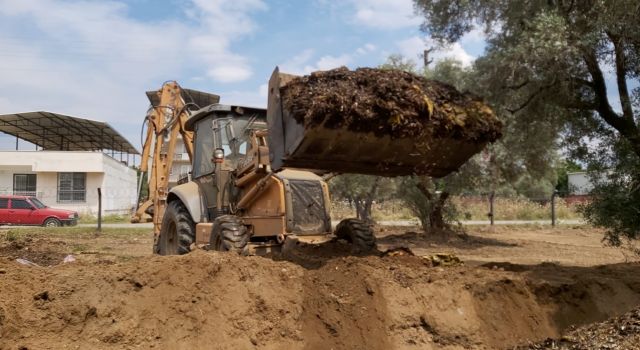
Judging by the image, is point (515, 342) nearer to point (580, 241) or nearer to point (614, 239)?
point (614, 239)

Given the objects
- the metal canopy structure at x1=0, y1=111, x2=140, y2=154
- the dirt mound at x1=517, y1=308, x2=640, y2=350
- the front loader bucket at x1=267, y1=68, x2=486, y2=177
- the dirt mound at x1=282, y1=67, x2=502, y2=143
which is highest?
the metal canopy structure at x1=0, y1=111, x2=140, y2=154

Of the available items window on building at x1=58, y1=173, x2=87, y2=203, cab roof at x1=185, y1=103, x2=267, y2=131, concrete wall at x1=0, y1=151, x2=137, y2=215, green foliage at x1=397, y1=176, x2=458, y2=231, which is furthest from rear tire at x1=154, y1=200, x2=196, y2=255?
window on building at x1=58, y1=173, x2=87, y2=203

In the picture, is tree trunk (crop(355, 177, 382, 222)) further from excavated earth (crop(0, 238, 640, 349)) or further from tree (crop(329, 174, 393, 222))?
excavated earth (crop(0, 238, 640, 349))

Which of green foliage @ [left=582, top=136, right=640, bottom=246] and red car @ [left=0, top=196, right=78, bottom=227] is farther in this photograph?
red car @ [left=0, top=196, right=78, bottom=227]

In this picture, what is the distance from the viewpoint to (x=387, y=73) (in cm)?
616

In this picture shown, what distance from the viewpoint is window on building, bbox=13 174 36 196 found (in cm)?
3519

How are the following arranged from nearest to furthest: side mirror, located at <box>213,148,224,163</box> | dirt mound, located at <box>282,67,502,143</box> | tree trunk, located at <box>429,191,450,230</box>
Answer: dirt mound, located at <box>282,67,502,143</box> < side mirror, located at <box>213,148,224,163</box> < tree trunk, located at <box>429,191,450,230</box>

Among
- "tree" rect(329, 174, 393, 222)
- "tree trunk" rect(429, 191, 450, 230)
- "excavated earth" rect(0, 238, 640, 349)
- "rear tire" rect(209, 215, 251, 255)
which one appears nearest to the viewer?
"excavated earth" rect(0, 238, 640, 349)

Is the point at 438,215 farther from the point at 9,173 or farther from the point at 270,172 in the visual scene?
the point at 9,173

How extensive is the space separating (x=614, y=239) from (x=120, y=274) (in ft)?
22.0

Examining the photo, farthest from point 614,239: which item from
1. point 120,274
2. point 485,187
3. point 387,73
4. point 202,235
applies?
point 485,187

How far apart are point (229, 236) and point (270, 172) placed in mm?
1041

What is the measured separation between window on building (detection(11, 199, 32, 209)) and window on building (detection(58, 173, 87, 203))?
1152 cm

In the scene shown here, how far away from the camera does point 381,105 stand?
5809 mm
